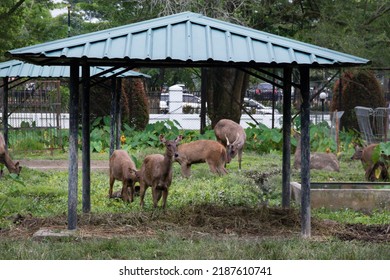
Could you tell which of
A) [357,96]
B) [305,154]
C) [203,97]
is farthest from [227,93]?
[305,154]

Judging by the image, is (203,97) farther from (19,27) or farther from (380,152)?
(380,152)

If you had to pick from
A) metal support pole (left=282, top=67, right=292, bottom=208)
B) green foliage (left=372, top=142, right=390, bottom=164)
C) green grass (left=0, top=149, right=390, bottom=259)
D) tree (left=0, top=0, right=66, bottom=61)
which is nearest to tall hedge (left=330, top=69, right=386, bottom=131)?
green grass (left=0, top=149, right=390, bottom=259)

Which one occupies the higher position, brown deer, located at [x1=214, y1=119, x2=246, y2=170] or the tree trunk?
the tree trunk

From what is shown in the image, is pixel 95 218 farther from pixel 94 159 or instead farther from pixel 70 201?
pixel 94 159

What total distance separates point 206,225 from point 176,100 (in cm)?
2286

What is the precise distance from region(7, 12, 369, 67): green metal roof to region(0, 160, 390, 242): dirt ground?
2.23 meters

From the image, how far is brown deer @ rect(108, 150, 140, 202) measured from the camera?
13.7 meters

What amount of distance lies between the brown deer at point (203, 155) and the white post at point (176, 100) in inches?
564

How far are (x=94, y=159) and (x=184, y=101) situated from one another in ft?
42.6

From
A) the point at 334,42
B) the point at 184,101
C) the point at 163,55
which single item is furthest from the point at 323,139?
the point at 163,55

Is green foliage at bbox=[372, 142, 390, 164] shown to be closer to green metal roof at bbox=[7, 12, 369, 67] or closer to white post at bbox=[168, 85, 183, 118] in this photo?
green metal roof at bbox=[7, 12, 369, 67]

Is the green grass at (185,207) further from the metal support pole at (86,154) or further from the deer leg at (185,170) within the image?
the metal support pole at (86,154)

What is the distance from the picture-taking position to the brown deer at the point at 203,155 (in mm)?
17906

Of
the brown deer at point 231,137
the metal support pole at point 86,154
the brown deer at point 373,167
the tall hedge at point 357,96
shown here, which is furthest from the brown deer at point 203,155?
the tall hedge at point 357,96
